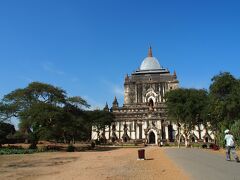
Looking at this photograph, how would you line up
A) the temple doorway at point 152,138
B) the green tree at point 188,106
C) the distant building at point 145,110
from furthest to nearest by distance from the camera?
the distant building at point 145,110
the temple doorway at point 152,138
the green tree at point 188,106

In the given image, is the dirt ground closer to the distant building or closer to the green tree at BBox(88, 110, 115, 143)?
the green tree at BBox(88, 110, 115, 143)

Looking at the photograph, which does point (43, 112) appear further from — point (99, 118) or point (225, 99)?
point (99, 118)

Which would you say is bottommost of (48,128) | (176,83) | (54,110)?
(48,128)

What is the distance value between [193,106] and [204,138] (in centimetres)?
3203

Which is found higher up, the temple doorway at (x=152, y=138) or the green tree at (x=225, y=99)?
the green tree at (x=225, y=99)

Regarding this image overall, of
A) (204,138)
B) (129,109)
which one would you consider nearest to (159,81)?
(129,109)

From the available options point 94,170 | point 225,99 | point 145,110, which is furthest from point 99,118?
point 94,170

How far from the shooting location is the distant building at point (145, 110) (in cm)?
8319

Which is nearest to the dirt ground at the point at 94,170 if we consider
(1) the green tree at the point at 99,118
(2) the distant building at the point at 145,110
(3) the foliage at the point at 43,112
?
(3) the foliage at the point at 43,112

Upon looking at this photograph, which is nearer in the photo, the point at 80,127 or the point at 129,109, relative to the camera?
the point at 80,127

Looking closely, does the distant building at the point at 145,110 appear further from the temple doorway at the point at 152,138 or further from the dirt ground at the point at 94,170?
the dirt ground at the point at 94,170

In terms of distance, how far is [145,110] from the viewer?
89.2 m

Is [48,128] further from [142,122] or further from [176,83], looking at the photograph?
[176,83]

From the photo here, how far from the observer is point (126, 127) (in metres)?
87.8
